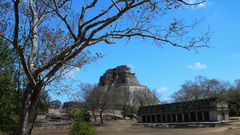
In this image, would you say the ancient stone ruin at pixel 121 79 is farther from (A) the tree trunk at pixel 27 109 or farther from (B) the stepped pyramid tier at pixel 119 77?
(A) the tree trunk at pixel 27 109

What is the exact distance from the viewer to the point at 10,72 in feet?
67.5

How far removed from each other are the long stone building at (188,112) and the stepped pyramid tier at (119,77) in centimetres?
3885

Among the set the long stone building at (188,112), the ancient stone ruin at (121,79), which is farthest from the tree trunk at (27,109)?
the ancient stone ruin at (121,79)

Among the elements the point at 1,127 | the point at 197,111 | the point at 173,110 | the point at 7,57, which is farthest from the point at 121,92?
the point at 7,57

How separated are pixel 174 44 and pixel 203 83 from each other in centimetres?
9338

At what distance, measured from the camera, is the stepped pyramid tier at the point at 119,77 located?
130 metres

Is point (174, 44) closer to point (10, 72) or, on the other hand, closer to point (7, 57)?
point (7, 57)

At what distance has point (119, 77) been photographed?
133375 millimetres

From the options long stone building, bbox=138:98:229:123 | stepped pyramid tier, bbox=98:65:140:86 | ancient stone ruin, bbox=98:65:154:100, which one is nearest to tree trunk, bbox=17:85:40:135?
long stone building, bbox=138:98:229:123

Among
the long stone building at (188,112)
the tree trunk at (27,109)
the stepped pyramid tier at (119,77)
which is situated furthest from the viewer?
the stepped pyramid tier at (119,77)

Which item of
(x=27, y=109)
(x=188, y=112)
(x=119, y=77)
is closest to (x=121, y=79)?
(x=119, y=77)

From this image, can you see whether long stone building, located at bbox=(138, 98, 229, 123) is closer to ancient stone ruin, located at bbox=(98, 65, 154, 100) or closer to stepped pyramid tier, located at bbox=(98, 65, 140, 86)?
ancient stone ruin, located at bbox=(98, 65, 154, 100)

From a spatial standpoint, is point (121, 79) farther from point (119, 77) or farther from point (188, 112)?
point (188, 112)

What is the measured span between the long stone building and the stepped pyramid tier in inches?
1529
